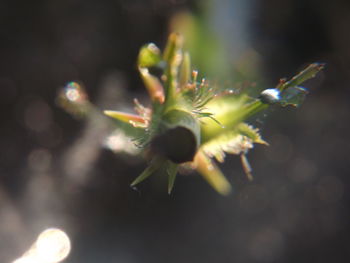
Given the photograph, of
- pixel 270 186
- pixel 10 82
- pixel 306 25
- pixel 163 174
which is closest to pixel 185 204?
pixel 163 174

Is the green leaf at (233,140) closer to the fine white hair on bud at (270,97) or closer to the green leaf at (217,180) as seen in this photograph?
the fine white hair on bud at (270,97)

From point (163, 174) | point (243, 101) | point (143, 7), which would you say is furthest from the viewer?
point (143, 7)

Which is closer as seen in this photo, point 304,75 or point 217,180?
point 304,75

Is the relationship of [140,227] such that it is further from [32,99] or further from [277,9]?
[277,9]

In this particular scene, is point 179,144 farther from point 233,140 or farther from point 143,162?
point 143,162

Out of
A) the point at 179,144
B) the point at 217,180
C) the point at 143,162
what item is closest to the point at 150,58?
the point at 179,144

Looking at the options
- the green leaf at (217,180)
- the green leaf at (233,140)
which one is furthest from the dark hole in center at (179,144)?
the green leaf at (217,180)

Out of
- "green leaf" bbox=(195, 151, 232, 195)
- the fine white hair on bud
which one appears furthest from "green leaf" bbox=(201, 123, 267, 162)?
"green leaf" bbox=(195, 151, 232, 195)

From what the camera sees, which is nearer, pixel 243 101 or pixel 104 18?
pixel 243 101
